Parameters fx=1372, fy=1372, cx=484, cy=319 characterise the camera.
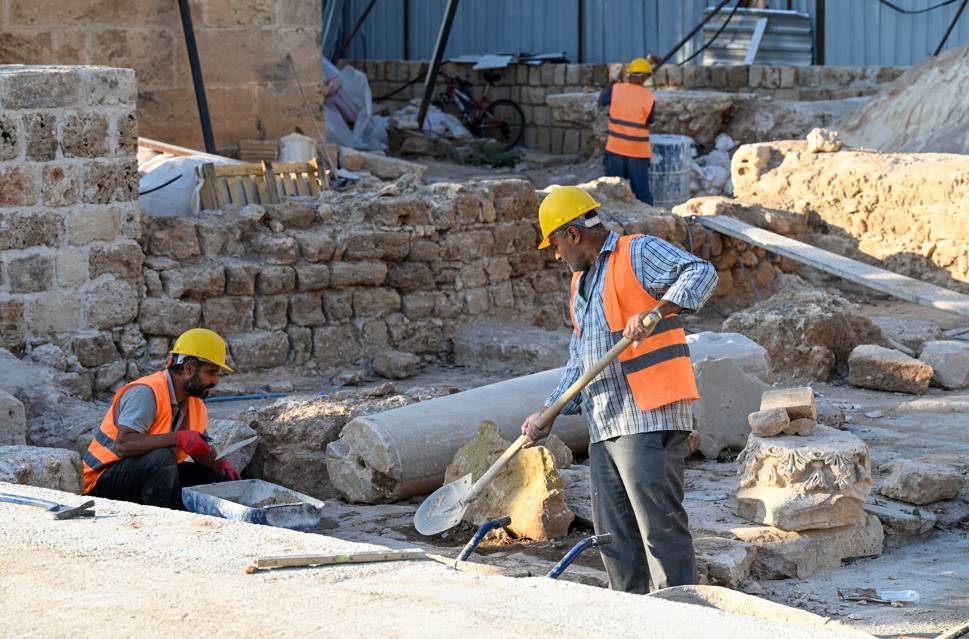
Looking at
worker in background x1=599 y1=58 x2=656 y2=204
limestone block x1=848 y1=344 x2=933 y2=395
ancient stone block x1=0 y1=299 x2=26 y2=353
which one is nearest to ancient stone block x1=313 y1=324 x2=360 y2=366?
ancient stone block x1=0 y1=299 x2=26 y2=353

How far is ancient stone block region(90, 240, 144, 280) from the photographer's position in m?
8.41

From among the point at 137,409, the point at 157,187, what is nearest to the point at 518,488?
the point at 137,409

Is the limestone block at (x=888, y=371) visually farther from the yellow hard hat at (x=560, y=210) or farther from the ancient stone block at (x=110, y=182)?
the ancient stone block at (x=110, y=182)

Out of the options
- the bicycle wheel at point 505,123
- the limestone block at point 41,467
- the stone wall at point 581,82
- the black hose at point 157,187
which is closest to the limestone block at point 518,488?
the limestone block at point 41,467

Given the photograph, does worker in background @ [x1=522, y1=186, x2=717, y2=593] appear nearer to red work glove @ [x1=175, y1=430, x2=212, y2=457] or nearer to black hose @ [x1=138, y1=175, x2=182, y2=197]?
Result: red work glove @ [x1=175, y1=430, x2=212, y2=457]

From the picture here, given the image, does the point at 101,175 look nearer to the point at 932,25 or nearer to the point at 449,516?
the point at 449,516

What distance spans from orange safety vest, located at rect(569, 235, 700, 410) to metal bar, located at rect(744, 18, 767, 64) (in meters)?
13.9

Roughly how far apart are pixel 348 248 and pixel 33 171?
7.55 feet

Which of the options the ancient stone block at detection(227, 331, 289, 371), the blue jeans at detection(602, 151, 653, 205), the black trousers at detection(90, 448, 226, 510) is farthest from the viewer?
the blue jeans at detection(602, 151, 653, 205)

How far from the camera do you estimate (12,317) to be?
26.6 ft

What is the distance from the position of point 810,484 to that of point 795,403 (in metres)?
0.48

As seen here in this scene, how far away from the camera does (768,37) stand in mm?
18375

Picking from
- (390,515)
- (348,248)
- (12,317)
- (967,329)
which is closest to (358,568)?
(390,515)

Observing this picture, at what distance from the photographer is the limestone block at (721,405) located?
25.2 ft
